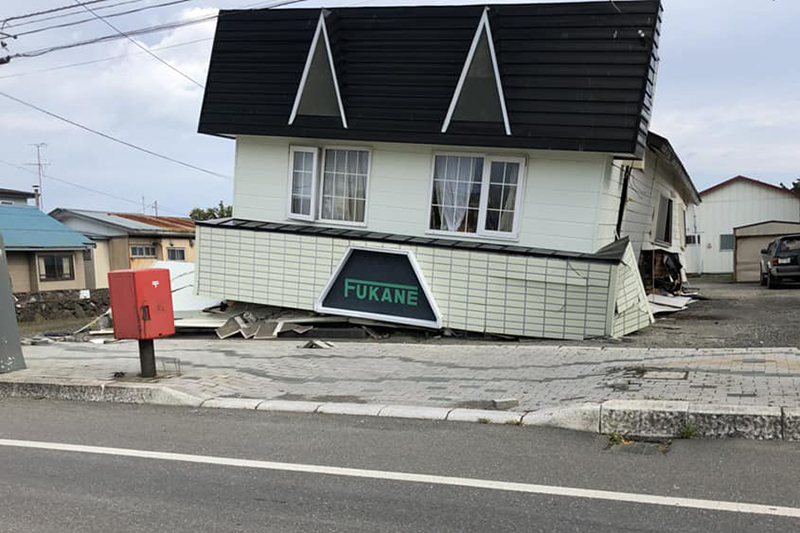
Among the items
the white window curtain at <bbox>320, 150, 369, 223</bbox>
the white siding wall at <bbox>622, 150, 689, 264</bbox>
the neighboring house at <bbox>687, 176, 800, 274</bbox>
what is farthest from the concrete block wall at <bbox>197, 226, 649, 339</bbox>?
the neighboring house at <bbox>687, 176, 800, 274</bbox>

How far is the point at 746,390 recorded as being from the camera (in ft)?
19.2

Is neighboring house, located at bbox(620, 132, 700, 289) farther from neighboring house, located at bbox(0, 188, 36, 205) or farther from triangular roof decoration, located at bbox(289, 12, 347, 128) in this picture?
neighboring house, located at bbox(0, 188, 36, 205)

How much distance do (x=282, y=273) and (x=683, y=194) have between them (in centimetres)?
1758

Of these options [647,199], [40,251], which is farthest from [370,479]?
[40,251]

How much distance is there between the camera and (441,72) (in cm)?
1117

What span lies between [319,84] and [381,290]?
4.00 meters

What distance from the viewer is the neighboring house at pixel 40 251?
112 ft

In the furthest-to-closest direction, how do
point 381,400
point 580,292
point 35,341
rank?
point 35,341, point 580,292, point 381,400

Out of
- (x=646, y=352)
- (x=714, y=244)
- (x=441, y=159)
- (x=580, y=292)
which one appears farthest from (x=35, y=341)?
(x=714, y=244)

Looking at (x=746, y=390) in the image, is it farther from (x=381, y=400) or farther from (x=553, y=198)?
(x=553, y=198)

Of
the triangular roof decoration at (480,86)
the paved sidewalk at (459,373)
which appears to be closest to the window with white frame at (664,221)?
the triangular roof decoration at (480,86)

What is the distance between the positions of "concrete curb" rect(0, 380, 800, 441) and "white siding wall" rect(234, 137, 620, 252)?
5435 mm

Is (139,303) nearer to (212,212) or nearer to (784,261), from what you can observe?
(784,261)

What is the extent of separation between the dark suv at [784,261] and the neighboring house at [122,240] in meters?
34.3
